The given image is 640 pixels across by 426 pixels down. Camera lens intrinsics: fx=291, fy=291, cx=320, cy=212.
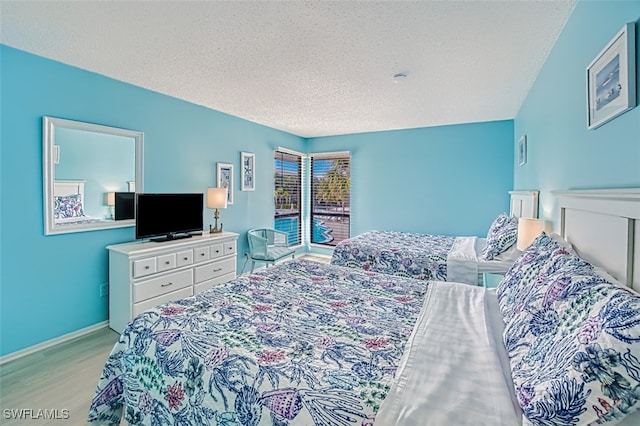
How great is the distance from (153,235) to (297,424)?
8.99 ft

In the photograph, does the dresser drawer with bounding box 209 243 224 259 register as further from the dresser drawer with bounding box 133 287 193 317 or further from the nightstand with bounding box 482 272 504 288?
the nightstand with bounding box 482 272 504 288

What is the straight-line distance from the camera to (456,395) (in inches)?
36.2

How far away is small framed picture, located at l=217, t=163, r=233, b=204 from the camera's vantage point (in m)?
4.01

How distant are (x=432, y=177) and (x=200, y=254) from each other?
3.66 meters

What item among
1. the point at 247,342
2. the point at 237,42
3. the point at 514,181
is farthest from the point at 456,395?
the point at 514,181

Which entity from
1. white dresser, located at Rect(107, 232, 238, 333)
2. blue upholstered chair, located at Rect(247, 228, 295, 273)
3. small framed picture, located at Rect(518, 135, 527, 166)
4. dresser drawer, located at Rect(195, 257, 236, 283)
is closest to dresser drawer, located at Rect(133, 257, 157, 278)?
white dresser, located at Rect(107, 232, 238, 333)

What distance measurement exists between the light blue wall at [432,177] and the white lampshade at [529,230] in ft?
7.35

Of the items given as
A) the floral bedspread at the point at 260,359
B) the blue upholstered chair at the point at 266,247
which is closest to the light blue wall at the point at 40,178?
the blue upholstered chair at the point at 266,247

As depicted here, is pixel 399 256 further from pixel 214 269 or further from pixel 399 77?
pixel 214 269

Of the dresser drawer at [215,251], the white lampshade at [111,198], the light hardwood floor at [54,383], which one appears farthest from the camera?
the dresser drawer at [215,251]

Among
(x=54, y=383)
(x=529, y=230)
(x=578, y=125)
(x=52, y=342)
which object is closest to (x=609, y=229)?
(x=578, y=125)

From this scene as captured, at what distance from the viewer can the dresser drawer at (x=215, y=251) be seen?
343 cm

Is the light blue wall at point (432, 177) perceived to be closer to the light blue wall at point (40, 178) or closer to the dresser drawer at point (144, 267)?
the light blue wall at point (40, 178)

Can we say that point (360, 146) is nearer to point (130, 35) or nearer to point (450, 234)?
point (450, 234)
